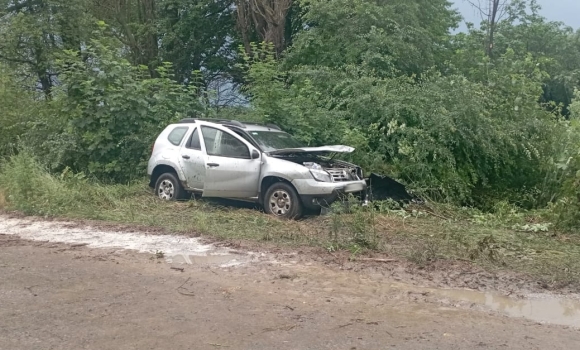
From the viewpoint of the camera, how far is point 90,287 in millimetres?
6902

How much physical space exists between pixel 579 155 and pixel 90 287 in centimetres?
887

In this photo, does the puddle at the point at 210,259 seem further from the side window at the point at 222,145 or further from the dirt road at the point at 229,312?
the side window at the point at 222,145

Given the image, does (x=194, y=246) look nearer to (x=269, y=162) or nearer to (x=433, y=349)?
(x=269, y=162)

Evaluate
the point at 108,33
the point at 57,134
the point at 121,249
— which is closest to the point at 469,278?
the point at 121,249

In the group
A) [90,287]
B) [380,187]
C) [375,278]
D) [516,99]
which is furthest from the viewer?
[516,99]

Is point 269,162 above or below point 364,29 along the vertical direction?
below

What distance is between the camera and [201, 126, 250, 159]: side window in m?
11.6

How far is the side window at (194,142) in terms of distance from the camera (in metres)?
12.2

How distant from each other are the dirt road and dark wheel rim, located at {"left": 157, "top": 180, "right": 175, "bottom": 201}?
4.39m

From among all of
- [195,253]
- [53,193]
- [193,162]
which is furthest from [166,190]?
[195,253]

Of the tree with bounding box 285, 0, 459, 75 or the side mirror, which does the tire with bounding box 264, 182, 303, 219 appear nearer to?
the side mirror

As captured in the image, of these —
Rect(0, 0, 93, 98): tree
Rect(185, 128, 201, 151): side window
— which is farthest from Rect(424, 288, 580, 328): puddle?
Rect(0, 0, 93, 98): tree

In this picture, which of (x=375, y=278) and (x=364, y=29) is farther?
(x=364, y=29)

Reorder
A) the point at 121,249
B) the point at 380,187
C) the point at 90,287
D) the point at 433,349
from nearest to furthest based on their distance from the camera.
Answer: the point at 433,349 < the point at 90,287 < the point at 121,249 < the point at 380,187
